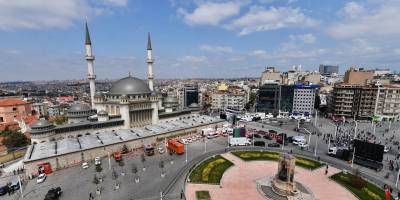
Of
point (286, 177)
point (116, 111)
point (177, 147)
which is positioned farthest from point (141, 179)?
point (116, 111)

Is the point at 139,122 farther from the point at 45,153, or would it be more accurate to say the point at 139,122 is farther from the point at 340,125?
the point at 340,125

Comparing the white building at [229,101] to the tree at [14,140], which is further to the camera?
the white building at [229,101]

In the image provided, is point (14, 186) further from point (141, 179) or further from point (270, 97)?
point (270, 97)

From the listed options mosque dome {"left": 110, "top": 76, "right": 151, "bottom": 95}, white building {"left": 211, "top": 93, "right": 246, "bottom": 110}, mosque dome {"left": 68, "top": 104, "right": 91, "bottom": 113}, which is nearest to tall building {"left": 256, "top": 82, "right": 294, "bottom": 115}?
white building {"left": 211, "top": 93, "right": 246, "bottom": 110}

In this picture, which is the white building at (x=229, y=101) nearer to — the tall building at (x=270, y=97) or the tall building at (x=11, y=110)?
the tall building at (x=270, y=97)

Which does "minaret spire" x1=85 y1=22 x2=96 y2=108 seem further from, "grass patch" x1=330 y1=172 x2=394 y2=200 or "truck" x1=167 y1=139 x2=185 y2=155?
"grass patch" x1=330 y1=172 x2=394 y2=200

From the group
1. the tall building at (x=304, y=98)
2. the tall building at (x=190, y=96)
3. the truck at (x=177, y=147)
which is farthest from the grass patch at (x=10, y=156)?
the tall building at (x=304, y=98)

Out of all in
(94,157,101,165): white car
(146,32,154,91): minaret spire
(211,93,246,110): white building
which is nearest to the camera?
(94,157,101,165): white car
